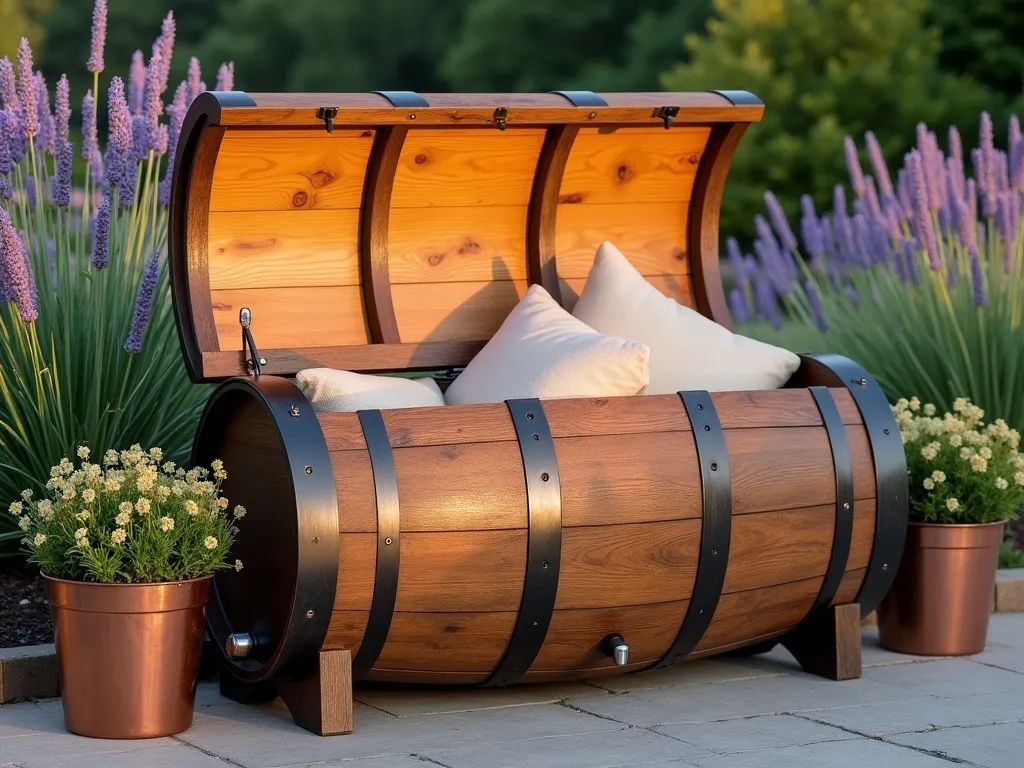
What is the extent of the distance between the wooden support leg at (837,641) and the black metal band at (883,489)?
0.20ft

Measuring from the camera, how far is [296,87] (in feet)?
88.4

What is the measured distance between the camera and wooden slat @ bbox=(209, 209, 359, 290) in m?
4.04

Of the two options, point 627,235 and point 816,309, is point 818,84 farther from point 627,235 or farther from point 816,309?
point 627,235

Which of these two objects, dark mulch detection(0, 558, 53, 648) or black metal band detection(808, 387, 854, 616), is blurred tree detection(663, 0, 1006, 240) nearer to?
black metal band detection(808, 387, 854, 616)

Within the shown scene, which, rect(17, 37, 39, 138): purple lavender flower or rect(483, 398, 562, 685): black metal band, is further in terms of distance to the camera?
rect(17, 37, 39, 138): purple lavender flower

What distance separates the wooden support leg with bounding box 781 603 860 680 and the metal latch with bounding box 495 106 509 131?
154 cm

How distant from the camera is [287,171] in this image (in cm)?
406

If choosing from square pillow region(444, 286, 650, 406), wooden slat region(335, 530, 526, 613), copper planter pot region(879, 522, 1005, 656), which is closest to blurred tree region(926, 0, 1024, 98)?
copper planter pot region(879, 522, 1005, 656)

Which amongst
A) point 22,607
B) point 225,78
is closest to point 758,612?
point 22,607

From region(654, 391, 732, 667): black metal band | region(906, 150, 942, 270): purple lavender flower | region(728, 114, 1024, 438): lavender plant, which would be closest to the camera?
region(654, 391, 732, 667): black metal band

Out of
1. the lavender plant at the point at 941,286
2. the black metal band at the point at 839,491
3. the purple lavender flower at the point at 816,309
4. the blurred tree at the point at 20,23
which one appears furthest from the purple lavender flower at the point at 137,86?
the blurred tree at the point at 20,23

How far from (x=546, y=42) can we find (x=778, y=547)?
20.1 metres

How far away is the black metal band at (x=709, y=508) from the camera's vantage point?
3660 mm

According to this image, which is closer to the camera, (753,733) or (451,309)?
(753,733)
